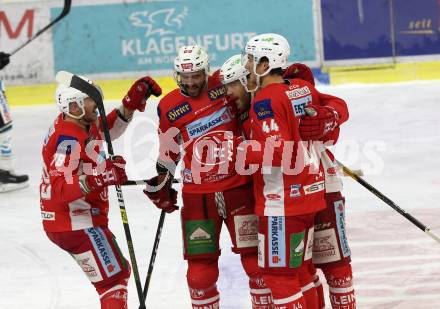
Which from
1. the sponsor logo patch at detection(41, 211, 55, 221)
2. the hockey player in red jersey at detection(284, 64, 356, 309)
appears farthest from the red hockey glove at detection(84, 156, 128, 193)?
the hockey player in red jersey at detection(284, 64, 356, 309)

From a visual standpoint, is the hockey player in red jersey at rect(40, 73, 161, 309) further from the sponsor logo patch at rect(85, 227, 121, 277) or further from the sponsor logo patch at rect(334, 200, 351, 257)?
the sponsor logo patch at rect(334, 200, 351, 257)

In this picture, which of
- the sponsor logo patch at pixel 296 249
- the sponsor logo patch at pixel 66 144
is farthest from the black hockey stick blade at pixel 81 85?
the sponsor logo patch at pixel 296 249

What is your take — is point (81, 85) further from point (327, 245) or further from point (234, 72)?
point (327, 245)

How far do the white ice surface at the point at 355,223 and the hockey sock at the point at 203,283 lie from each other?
0.57m

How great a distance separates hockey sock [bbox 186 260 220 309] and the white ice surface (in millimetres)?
571

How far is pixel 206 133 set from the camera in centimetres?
567

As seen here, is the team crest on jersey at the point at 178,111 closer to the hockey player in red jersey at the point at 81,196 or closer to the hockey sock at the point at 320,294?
the hockey player in red jersey at the point at 81,196

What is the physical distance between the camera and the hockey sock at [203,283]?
561 cm

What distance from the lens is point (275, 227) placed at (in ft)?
17.3

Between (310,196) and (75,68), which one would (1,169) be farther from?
(310,196)

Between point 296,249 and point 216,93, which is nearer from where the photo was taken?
point 296,249

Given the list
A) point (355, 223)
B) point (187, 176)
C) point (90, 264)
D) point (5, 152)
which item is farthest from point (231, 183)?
point (5, 152)

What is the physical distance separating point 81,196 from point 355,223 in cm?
283

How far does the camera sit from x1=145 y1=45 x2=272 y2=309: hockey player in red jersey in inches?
221
